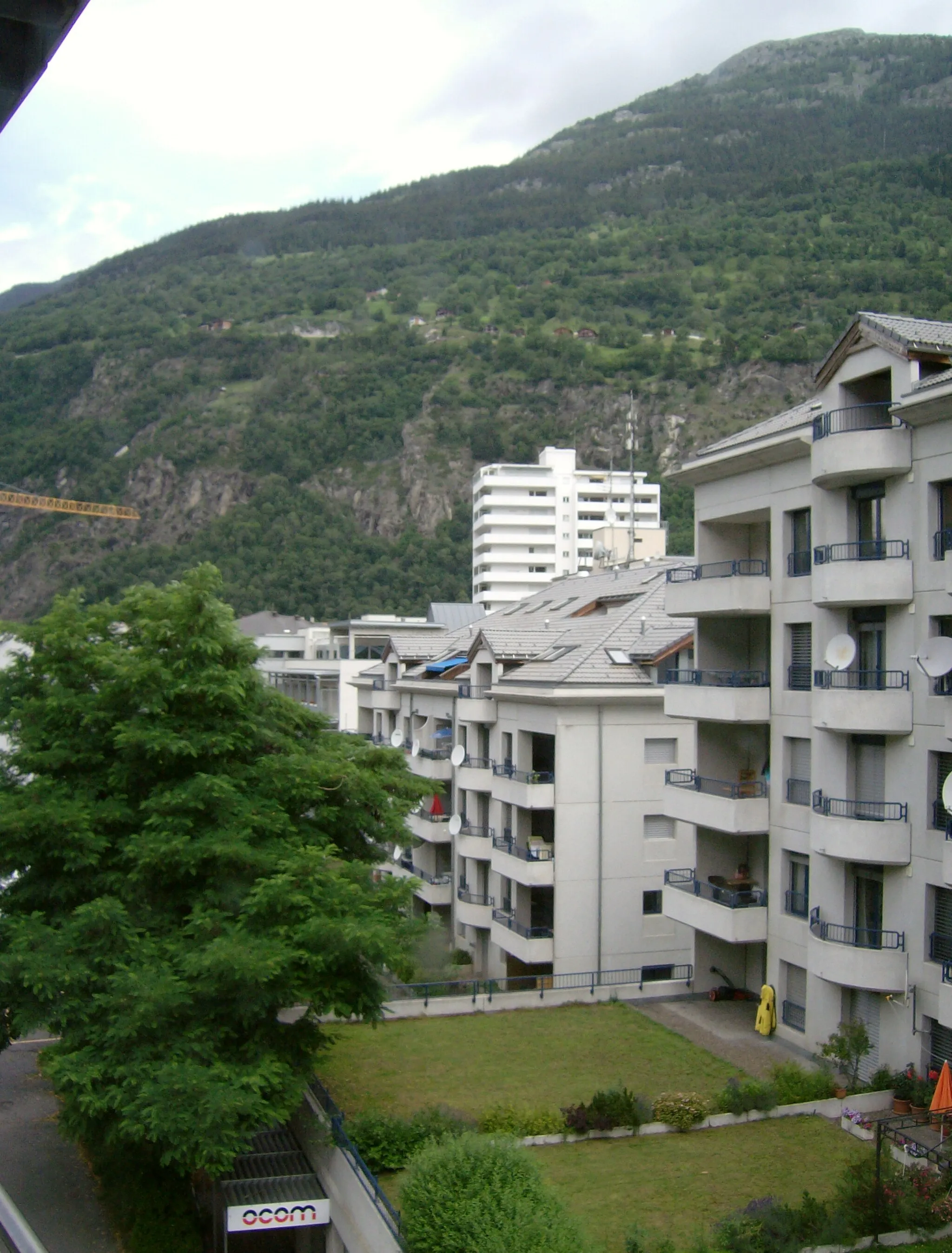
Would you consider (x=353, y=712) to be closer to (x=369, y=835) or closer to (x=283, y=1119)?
(x=369, y=835)

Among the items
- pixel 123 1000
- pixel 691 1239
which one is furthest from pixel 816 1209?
pixel 123 1000

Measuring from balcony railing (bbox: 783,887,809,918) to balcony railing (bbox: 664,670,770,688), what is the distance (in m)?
4.73

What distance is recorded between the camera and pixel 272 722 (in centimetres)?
2172

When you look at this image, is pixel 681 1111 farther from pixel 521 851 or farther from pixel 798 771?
pixel 521 851

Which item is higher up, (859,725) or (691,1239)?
(859,725)

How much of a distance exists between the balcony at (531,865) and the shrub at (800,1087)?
1173 cm

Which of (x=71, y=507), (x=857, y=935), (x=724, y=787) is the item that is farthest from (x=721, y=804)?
(x=71, y=507)

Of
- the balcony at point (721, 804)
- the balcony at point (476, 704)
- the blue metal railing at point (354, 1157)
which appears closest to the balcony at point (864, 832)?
the balcony at point (721, 804)

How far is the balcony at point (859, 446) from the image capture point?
2155 cm

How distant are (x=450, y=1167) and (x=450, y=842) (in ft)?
88.9

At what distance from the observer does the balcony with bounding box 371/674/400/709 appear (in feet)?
159

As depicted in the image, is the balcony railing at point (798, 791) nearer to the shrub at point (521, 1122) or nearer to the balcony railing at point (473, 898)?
the shrub at point (521, 1122)

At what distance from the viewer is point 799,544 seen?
25328mm

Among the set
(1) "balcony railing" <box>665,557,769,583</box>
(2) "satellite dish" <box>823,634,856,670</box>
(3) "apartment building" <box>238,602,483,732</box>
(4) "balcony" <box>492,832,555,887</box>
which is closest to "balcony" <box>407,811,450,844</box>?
(4) "balcony" <box>492,832,555,887</box>
